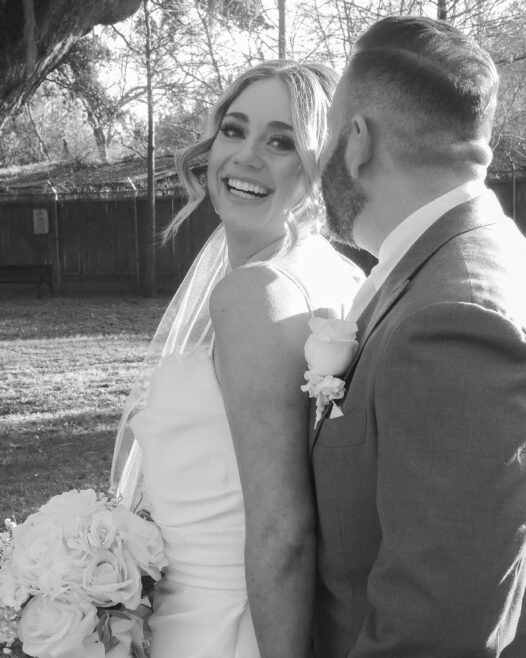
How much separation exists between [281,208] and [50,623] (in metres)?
1.34

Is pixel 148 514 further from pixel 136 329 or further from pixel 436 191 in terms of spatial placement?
pixel 136 329

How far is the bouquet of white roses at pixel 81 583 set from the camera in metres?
2.04

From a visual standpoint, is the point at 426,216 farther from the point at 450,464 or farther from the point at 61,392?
the point at 61,392

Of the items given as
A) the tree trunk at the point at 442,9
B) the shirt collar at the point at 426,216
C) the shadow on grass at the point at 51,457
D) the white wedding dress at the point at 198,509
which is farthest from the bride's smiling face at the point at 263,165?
the tree trunk at the point at 442,9

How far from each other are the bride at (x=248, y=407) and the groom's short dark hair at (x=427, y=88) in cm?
50

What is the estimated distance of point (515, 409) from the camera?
142 centimetres

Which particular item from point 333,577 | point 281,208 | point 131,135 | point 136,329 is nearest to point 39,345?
point 136,329

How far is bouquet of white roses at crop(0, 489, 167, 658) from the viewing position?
2041mm

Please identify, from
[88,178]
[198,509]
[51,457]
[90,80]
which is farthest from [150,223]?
[198,509]

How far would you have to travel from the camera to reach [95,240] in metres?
21.6

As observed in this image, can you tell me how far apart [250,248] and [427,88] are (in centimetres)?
106

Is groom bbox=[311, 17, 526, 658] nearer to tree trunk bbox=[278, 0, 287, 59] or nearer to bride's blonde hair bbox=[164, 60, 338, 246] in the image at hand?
bride's blonde hair bbox=[164, 60, 338, 246]

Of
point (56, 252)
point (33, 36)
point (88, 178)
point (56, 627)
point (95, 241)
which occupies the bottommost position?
point (56, 252)

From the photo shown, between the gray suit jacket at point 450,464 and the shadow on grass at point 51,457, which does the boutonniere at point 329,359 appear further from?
the shadow on grass at point 51,457
